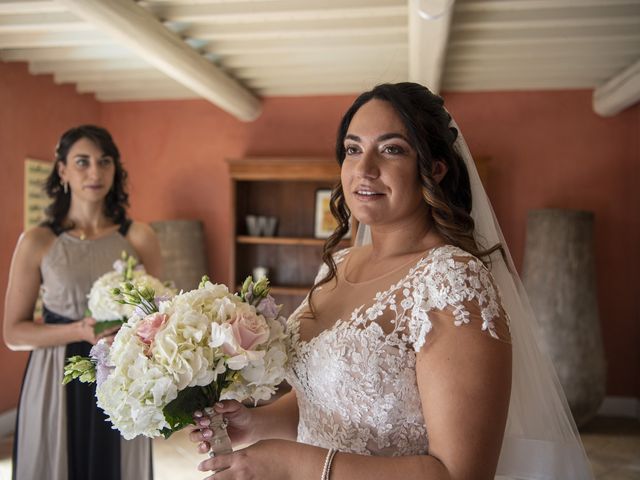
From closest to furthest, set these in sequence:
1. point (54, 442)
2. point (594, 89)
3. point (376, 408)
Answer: point (376, 408)
point (54, 442)
point (594, 89)

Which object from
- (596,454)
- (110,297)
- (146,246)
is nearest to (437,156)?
(110,297)

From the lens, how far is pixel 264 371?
1314 mm

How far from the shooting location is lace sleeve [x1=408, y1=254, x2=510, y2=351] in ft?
4.05

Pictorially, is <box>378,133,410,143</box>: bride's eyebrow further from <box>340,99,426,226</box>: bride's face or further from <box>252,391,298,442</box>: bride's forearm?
<box>252,391,298,442</box>: bride's forearm

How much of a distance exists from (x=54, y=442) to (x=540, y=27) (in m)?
3.59

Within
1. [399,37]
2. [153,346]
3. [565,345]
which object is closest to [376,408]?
[153,346]

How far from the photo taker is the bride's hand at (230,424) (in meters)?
1.29

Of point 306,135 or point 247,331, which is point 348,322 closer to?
point 247,331

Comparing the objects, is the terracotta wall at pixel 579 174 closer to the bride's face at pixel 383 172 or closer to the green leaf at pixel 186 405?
the bride's face at pixel 383 172

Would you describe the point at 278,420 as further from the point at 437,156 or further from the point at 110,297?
the point at 110,297

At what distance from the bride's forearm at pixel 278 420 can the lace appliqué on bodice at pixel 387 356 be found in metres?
0.17

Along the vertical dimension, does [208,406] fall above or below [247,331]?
below

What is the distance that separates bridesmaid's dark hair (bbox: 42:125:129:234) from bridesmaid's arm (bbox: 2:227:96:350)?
117 mm

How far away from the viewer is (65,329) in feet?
8.20
